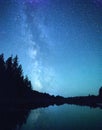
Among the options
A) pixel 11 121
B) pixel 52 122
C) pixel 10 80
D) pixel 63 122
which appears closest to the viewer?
pixel 11 121

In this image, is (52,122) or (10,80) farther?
(10,80)

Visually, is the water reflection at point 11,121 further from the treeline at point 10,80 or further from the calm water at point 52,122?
the treeline at point 10,80

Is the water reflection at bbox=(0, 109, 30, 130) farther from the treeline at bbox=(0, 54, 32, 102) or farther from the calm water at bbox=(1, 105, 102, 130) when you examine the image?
the treeline at bbox=(0, 54, 32, 102)

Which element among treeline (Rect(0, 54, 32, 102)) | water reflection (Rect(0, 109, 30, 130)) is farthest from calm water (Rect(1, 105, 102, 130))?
treeline (Rect(0, 54, 32, 102))

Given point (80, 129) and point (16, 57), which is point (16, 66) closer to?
point (16, 57)

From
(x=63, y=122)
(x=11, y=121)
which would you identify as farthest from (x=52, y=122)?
(x=11, y=121)

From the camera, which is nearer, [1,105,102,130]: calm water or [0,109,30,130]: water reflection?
[0,109,30,130]: water reflection

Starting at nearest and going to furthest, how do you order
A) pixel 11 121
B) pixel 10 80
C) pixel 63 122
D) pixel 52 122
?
1. pixel 11 121
2. pixel 52 122
3. pixel 63 122
4. pixel 10 80

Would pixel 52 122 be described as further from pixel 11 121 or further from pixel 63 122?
pixel 11 121

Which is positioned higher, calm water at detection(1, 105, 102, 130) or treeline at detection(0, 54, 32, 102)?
treeline at detection(0, 54, 32, 102)

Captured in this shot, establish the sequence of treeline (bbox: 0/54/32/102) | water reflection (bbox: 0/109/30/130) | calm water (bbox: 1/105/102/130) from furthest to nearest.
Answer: treeline (bbox: 0/54/32/102)
calm water (bbox: 1/105/102/130)
water reflection (bbox: 0/109/30/130)

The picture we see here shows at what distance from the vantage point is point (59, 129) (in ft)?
77.6

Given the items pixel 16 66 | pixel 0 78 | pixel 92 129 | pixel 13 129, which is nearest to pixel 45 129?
pixel 13 129

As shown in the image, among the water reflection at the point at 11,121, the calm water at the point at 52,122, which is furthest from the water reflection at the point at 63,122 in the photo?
the water reflection at the point at 11,121
